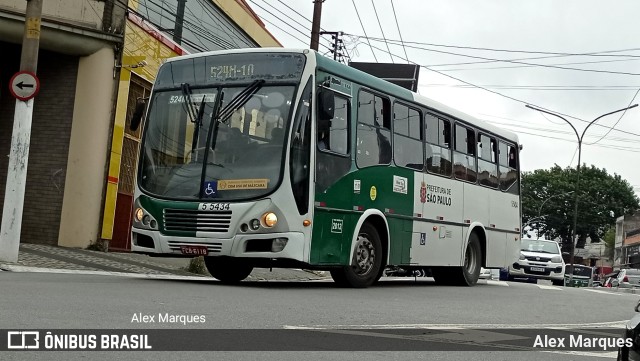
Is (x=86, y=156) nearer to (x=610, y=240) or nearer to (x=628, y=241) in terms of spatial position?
(x=628, y=241)

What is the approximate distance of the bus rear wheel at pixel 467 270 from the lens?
1677 centimetres

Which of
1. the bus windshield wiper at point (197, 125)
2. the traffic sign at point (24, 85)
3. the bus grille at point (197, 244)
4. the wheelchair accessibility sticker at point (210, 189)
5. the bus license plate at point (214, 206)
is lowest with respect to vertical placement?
the bus grille at point (197, 244)

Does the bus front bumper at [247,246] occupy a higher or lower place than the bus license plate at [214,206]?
lower

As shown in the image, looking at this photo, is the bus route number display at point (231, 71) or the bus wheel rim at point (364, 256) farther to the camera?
the bus wheel rim at point (364, 256)

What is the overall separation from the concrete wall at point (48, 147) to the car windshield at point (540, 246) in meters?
15.7

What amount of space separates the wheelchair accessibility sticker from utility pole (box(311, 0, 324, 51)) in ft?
38.6

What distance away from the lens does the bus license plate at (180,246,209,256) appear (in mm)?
11625

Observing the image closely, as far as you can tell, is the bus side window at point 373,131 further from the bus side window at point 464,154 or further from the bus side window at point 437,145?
the bus side window at point 464,154

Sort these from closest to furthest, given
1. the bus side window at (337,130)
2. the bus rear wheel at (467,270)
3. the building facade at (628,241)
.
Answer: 1. the bus side window at (337,130)
2. the bus rear wheel at (467,270)
3. the building facade at (628,241)

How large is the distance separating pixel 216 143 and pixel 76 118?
7761mm

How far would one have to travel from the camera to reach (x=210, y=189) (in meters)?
11.7

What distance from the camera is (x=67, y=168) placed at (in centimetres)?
1853

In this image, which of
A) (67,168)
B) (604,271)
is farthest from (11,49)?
(604,271)

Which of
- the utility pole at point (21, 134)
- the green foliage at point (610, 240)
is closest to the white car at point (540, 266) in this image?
→ the utility pole at point (21, 134)
